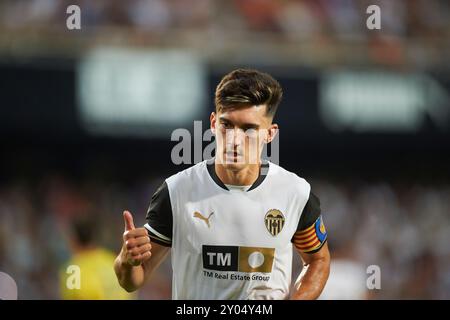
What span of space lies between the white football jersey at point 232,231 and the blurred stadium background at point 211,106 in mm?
7288

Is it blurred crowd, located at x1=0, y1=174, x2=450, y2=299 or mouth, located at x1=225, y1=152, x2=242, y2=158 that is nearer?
mouth, located at x1=225, y1=152, x2=242, y2=158

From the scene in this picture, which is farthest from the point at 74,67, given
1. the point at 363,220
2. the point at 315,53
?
the point at 363,220

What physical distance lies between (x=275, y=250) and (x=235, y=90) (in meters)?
0.88

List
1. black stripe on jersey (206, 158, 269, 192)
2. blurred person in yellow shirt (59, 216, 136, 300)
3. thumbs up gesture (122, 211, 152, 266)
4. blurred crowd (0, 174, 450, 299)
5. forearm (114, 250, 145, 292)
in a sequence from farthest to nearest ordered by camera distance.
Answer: blurred crowd (0, 174, 450, 299) → blurred person in yellow shirt (59, 216, 136, 300) → black stripe on jersey (206, 158, 269, 192) → forearm (114, 250, 145, 292) → thumbs up gesture (122, 211, 152, 266)

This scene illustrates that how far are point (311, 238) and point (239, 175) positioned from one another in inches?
20.8

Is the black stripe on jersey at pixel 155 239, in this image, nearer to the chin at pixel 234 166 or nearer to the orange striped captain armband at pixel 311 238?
the chin at pixel 234 166

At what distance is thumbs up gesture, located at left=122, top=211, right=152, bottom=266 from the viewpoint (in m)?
4.03

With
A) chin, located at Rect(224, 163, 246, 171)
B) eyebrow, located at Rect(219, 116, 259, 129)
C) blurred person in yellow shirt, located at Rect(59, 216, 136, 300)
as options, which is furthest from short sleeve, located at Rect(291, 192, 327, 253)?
blurred person in yellow shirt, located at Rect(59, 216, 136, 300)

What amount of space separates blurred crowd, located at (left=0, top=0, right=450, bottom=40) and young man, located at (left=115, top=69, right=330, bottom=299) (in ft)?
31.3

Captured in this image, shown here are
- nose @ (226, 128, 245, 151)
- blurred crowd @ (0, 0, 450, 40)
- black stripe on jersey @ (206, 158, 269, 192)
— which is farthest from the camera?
blurred crowd @ (0, 0, 450, 40)

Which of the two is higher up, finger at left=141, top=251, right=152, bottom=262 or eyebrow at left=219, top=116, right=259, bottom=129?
eyebrow at left=219, top=116, right=259, bottom=129

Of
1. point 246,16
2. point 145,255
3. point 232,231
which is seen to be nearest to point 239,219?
point 232,231

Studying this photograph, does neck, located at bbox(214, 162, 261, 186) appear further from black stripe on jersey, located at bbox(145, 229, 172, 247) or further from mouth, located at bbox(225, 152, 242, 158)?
black stripe on jersey, located at bbox(145, 229, 172, 247)
